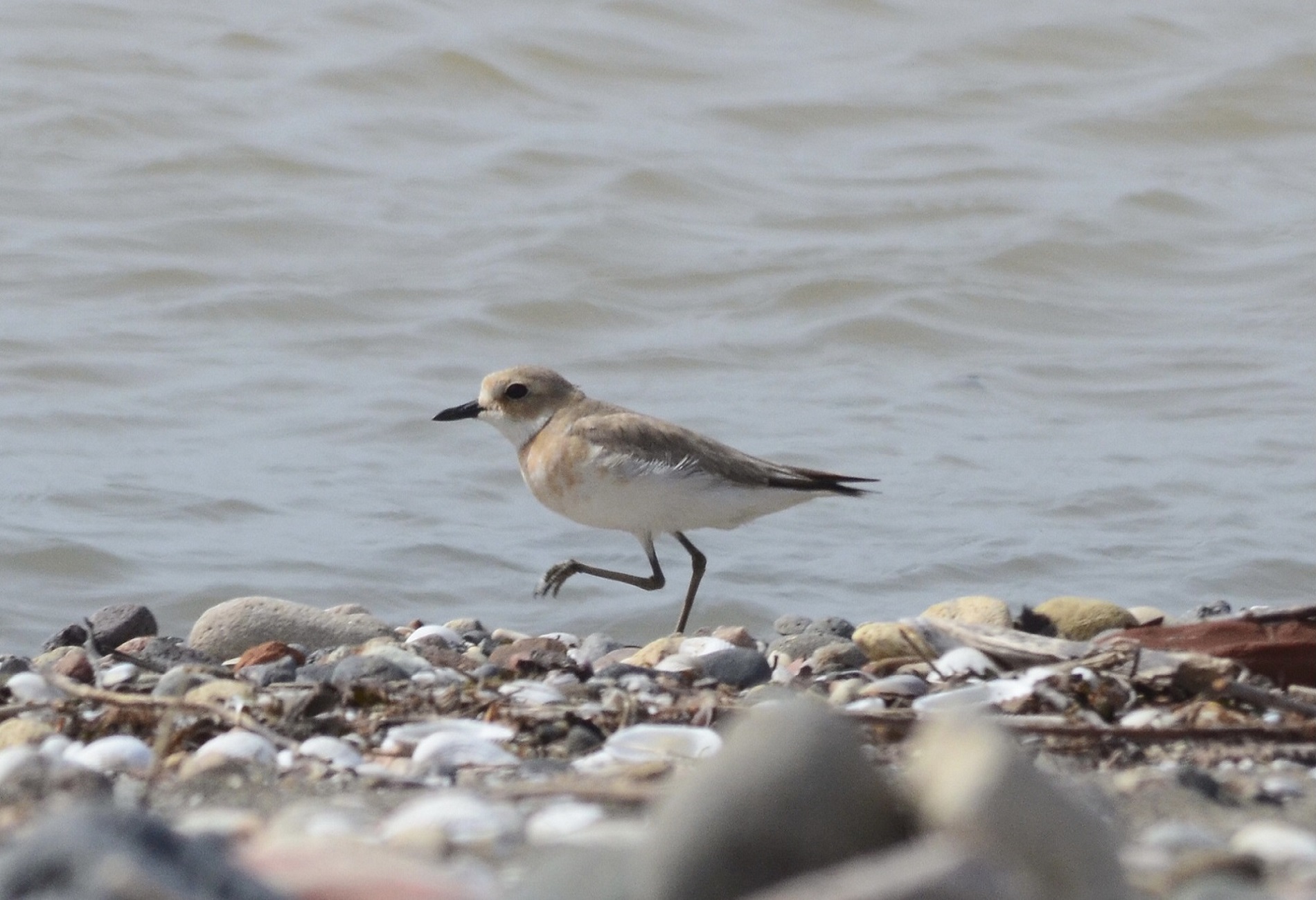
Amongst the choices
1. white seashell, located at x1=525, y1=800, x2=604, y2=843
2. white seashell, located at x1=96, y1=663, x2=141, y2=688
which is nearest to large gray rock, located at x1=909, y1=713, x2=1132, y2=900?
white seashell, located at x1=525, y1=800, x2=604, y2=843

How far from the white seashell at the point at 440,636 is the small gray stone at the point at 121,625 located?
78cm

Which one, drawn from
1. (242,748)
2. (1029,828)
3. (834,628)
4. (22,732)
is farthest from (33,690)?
(1029,828)

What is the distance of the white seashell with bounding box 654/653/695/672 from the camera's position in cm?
401

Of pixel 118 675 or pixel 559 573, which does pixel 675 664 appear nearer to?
pixel 118 675

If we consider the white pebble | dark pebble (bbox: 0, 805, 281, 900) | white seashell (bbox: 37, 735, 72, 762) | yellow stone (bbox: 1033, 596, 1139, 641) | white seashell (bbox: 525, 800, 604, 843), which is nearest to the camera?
dark pebble (bbox: 0, 805, 281, 900)

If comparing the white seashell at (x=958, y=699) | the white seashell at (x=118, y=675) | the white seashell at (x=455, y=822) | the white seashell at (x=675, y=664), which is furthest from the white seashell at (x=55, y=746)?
the white seashell at (x=958, y=699)

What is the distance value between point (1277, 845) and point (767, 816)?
0.86 m

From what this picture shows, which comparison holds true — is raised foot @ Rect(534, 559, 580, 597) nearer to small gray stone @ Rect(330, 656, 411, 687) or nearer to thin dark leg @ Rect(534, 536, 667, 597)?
thin dark leg @ Rect(534, 536, 667, 597)

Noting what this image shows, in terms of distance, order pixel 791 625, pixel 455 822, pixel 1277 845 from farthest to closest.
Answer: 1. pixel 791 625
2. pixel 455 822
3. pixel 1277 845

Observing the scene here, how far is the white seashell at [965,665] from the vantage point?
3875 mm

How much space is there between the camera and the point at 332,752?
322cm

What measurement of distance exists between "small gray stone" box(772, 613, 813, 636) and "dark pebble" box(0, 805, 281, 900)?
3460 millimetres

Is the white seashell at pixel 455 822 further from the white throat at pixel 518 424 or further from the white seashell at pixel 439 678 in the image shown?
the white throat at pixel 518 424

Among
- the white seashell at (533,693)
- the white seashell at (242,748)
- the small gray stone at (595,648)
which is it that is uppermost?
the white seashell at (242,748)
